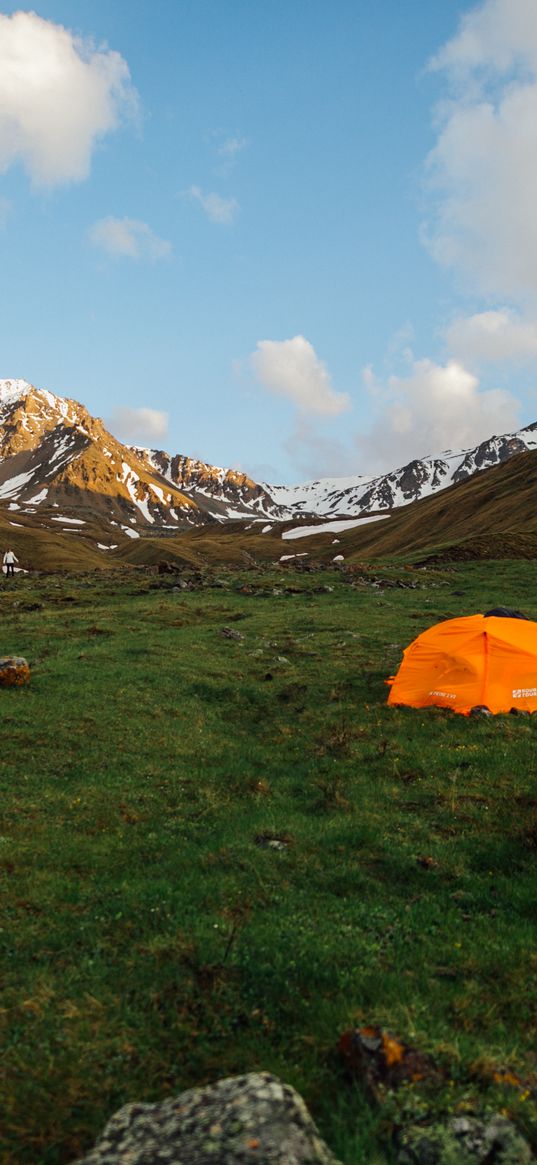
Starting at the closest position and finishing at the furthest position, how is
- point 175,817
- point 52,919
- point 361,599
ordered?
point 52,919
point 175,817
point 361,599

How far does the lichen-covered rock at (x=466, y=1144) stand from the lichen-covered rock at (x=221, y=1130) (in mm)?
893

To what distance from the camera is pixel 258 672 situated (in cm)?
2617

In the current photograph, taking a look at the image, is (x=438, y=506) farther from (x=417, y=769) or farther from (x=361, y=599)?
(x=417, y=769)

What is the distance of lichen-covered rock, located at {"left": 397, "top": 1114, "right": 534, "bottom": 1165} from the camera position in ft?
17.7

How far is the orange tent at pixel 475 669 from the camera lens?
792 inches

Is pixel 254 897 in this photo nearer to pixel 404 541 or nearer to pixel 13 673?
pixel 13 673

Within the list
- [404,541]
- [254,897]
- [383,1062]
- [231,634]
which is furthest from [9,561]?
[404,541]

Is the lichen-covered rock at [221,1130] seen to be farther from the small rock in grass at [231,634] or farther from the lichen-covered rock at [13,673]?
Result: the small rock in grass at [231,634]

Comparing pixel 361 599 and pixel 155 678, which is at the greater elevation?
pixel 361 599

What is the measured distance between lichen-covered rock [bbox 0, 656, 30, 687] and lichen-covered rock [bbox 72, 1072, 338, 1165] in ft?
58.3

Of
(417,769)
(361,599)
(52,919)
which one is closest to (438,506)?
(361,599)

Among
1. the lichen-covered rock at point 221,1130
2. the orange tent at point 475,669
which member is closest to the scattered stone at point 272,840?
the lichen-covered rock at point 221,1130

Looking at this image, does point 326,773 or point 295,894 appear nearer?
point 295,894

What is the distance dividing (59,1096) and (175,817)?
712cm
